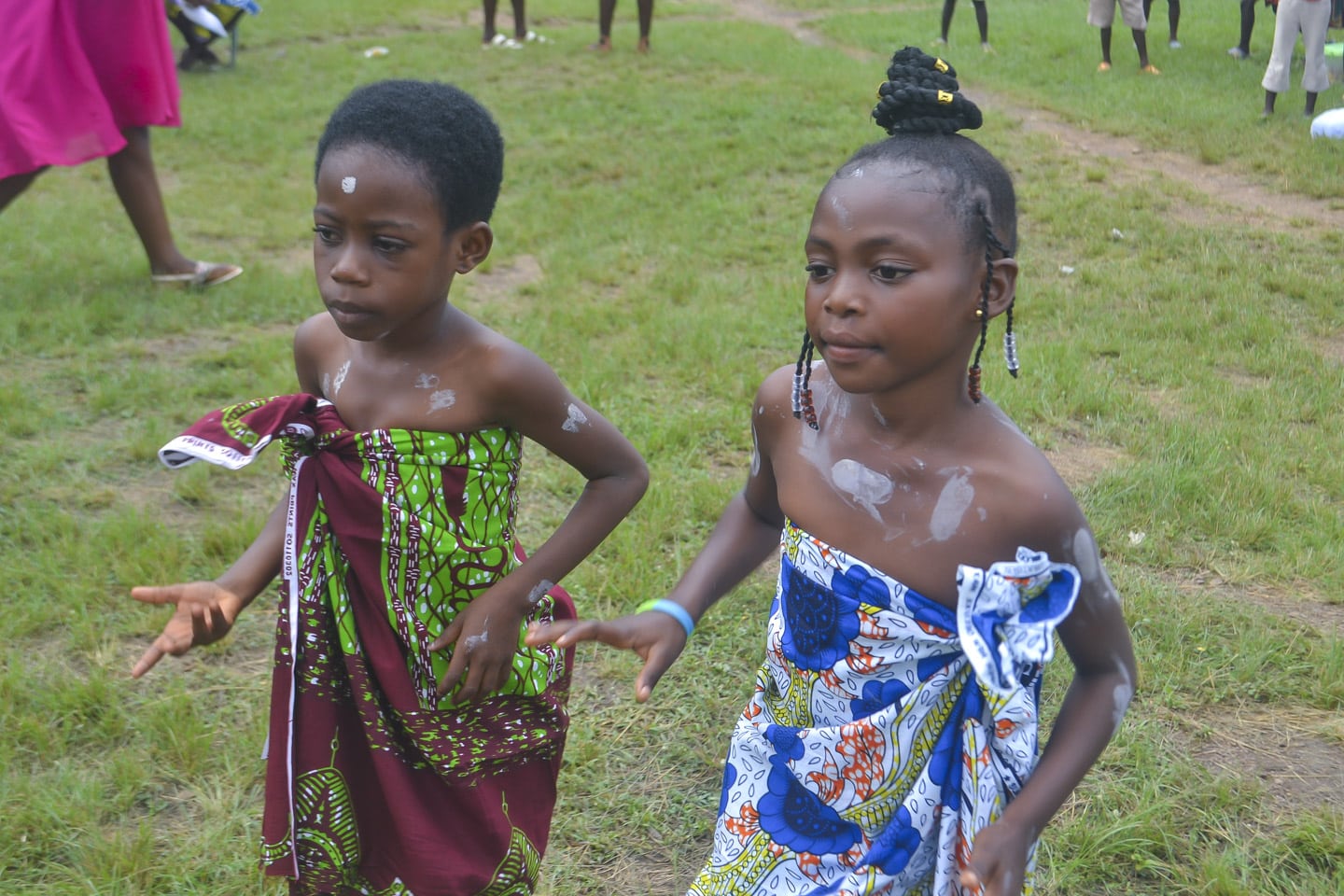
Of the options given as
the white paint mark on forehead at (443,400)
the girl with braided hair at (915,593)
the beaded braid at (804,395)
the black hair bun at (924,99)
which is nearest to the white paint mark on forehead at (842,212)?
the girl with braided hair at (915,593)

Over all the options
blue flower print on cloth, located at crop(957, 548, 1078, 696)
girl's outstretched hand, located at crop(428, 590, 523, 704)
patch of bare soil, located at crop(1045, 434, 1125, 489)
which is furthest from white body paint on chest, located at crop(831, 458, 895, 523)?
patch of bare soil, located at crop(1045, 434, 1125, 489)

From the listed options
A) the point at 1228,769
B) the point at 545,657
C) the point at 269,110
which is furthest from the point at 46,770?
the point at 269,110

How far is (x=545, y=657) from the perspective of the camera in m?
2.15

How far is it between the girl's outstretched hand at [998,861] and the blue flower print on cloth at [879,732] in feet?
0.23

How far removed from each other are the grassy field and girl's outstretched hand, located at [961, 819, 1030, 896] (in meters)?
1.11

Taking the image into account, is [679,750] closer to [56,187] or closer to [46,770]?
[46,770]

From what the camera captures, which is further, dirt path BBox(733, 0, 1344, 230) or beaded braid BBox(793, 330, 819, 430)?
dirt path BBox(733, 0, 1344, 230)

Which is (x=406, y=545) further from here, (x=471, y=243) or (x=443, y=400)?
(x=471, y=243)

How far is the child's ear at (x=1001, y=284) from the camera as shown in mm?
1646

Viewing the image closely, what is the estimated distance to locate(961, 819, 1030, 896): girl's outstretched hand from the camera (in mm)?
1464

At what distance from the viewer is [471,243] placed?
2078 mm

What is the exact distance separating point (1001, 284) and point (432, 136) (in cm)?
94

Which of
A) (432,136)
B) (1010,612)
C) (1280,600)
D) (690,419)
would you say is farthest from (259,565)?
(1280,600)

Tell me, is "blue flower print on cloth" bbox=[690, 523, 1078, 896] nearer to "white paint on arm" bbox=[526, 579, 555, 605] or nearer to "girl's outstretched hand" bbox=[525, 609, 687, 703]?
"girl's outstretched hand" bbox=[525, 609, 687, 703]
